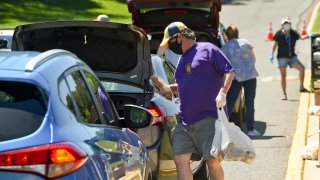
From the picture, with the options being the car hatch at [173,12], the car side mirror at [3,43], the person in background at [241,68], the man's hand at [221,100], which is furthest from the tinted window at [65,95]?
the car hatch at [173,12]

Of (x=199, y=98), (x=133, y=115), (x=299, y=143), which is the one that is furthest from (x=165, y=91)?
(x=299, y=143)

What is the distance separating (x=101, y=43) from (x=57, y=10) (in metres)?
36.7

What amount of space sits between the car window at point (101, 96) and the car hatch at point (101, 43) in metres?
2.51

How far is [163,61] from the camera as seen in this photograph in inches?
400

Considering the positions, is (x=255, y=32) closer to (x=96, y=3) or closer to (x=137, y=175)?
(x=96, y=3)

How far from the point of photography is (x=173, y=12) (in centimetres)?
1652

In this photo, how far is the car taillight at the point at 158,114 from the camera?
862cm

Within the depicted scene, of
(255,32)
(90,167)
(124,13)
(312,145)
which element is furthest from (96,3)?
(90,167)

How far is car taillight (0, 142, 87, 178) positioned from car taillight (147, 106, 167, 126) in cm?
400

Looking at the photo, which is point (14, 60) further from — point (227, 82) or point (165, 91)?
point (165, 91)

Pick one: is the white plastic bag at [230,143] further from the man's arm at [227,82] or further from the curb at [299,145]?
the curb at [299,145]

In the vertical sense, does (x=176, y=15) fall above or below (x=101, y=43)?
below

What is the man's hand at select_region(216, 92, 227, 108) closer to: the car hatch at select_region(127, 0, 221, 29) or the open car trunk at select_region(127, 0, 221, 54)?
the open car trunk at select_region(127, 0, 221, 54)

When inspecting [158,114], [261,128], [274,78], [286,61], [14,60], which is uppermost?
[14,60]
